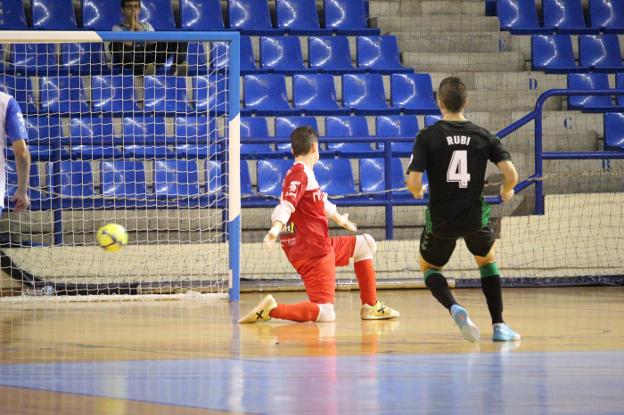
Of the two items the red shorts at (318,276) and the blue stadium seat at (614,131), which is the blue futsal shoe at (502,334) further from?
the blue stadium seat at (614,131)

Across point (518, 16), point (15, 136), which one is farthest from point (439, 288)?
point (518, 16)

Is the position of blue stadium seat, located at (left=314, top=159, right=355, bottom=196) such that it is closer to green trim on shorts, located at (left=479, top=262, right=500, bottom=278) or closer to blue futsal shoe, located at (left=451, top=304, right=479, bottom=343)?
green trim on shorts, located at (left=479, top=262, right=500, bottom=278)

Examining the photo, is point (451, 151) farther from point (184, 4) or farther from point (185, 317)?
point (184, 4)

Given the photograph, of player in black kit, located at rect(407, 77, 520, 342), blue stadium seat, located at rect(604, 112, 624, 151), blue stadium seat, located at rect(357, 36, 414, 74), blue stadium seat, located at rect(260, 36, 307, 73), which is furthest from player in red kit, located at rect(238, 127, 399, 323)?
blue stadium seat, located at rect(357, 36, 414, 74)

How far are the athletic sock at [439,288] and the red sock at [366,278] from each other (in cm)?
134

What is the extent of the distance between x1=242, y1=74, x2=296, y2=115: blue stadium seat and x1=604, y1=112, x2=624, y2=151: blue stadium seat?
12.1 feet

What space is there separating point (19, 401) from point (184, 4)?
10956 millimetres

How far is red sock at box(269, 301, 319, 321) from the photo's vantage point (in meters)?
7.47

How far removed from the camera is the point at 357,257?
7.97m

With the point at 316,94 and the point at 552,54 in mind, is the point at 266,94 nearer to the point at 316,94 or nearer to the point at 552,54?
the point at 316,94

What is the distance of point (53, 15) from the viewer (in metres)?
14.1

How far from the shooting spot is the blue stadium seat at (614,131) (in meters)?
13.7

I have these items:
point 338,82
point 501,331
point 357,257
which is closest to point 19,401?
point 501,331

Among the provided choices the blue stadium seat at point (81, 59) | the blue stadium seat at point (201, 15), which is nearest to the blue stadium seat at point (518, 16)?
the blue stadium seat at point (201, 15)
